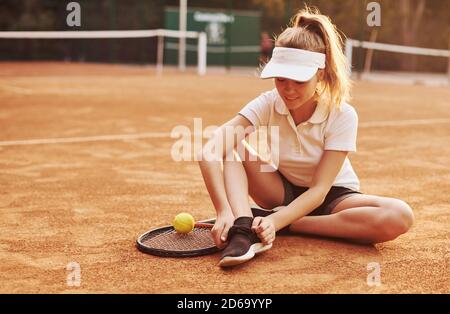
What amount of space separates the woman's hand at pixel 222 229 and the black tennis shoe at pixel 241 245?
0.02 meters

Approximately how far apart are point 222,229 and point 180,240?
0.35 metres

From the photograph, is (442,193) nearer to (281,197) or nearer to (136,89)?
(281,197)

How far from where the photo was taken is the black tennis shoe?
2.79 meters

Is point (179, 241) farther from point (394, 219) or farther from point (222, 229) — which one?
point (394, 219)

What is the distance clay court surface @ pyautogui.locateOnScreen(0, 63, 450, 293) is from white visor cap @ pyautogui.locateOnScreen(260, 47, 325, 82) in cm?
80

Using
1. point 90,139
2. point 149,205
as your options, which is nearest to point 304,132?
point 149,205

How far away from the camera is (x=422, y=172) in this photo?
5.25m

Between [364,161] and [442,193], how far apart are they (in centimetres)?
129

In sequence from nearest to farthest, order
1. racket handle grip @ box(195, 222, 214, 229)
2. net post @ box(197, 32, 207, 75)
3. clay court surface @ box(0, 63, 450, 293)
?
clay court surface @ box(0, 63, 450, 293)
racket handle grip @ box(195, 222, 214, 229)
net post @ box(197, 32, 207, 75)

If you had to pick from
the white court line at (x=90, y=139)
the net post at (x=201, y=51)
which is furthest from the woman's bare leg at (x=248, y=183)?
the net post at (x=201, y=51)

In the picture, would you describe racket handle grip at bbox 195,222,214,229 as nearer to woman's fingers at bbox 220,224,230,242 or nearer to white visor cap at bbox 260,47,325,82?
woman's fingers at bbox 220,224,230,242

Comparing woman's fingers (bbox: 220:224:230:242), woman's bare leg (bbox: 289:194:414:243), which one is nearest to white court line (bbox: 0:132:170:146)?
woman's bare leg (bbox: 289:194:414:243)

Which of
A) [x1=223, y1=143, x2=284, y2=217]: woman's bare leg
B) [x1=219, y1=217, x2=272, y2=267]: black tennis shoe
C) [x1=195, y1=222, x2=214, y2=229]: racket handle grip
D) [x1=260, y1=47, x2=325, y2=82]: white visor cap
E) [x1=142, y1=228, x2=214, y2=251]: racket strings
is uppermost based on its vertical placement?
[x1=260, y1=47, x2=325, y2=82]: white visor cap
